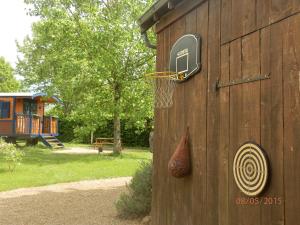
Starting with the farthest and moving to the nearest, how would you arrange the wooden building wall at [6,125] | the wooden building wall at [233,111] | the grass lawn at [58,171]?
the wooden building wall at [6,125], the grass lawn at [58,171], the wooden building wall at [233,111]

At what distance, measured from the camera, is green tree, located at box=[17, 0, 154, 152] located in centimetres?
1631

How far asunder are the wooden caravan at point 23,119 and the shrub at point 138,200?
649 inches

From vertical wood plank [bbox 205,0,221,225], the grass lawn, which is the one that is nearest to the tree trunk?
the grass lawn

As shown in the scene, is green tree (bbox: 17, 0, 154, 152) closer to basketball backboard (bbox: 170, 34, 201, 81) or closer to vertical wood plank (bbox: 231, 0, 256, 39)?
basketball backboard (bbox: 170, 34, 201, 81)

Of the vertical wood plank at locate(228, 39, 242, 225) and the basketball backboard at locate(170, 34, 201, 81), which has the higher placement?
the basketball backboard at locate(170, 34, 201, 81)

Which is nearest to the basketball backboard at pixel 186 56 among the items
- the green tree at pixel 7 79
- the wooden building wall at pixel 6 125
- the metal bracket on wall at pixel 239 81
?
→ the metal bracket on wall at pixel 239 81

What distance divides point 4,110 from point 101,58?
31.6ft

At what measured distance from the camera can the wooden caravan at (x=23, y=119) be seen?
863 inches

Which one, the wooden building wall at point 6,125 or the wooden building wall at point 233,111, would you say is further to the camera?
the wooden building wall at point 6,125

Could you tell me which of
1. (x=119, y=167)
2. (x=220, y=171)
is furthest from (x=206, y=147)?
(x=119, y=167)

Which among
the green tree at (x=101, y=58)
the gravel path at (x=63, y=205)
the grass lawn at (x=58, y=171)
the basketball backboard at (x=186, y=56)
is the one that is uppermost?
the green tree at (x=101, y=58)

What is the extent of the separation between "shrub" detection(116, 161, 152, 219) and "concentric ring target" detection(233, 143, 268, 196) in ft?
11.5

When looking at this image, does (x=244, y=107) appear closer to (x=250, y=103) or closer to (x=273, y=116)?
(x=250, y=103)

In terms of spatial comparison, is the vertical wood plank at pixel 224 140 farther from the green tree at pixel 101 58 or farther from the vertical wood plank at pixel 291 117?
the green tree at pixel 101 58
